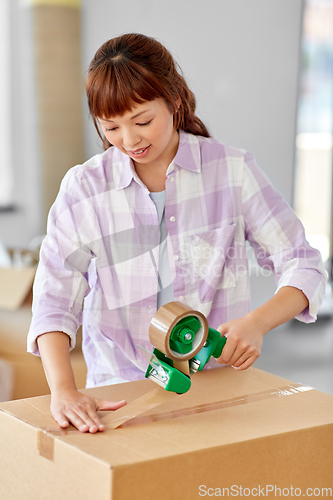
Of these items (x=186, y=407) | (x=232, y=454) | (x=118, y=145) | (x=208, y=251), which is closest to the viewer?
(x=232, y=454)

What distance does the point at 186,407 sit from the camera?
0.80 meters

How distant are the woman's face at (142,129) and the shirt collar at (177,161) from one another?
0.06m

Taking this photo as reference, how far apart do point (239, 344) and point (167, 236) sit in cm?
28

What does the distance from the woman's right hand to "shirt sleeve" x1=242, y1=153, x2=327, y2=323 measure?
0.37 m

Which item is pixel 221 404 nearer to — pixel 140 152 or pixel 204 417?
pixel 204 417

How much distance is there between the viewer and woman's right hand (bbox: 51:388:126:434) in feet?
2.36

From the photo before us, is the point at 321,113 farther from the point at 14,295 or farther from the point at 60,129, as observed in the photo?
the point at 14,295

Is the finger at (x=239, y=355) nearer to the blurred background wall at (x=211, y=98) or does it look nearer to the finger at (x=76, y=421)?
the finger at (x=76, y=421)

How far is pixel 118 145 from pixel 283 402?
1.56 feet

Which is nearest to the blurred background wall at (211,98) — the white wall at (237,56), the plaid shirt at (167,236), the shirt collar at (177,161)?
→ the white wall at (237,56)

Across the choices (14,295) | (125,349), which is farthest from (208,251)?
(14,295)

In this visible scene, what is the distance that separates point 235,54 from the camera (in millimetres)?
2156

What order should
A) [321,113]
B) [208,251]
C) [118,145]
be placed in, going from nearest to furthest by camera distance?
[118,145] < [208,251] < [321,113]

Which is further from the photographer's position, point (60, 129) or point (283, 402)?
point (60, 129)
